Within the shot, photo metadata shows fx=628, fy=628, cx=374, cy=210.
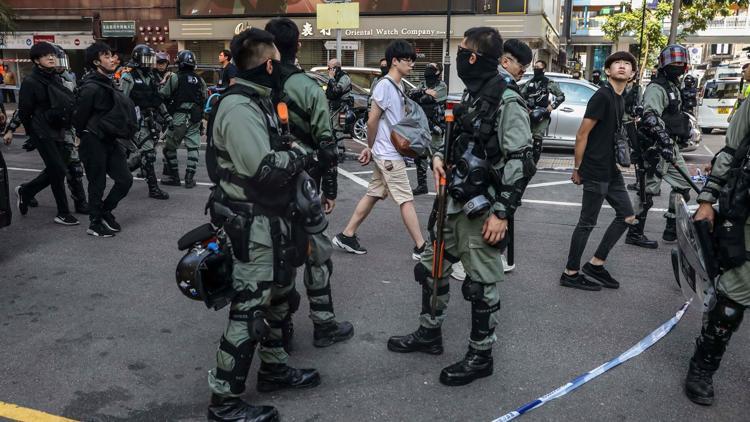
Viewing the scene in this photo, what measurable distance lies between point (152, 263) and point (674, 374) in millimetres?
4118

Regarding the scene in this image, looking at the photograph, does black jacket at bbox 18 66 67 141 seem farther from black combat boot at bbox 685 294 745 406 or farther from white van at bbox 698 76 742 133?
white van at bbox 698 76 742 133

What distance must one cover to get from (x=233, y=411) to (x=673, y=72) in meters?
5.05

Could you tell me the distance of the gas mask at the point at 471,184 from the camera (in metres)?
3.25

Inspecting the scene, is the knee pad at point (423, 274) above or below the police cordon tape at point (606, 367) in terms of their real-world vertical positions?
above

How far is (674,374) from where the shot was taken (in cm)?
357

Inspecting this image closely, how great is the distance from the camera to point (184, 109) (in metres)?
8.52

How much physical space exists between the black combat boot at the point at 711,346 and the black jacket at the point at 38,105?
19.8 feet

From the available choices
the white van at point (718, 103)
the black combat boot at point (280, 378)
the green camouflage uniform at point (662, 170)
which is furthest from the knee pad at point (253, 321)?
the white van at point (718, 103)

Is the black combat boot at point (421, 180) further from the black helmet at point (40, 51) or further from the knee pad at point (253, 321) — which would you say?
the knee pad at point (253, 321)

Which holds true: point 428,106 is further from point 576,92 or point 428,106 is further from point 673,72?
point 576,92

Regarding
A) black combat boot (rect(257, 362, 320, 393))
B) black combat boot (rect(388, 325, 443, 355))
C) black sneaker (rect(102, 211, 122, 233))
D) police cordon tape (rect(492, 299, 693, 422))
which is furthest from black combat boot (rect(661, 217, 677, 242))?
black sneaker (rect(102, 211, 122, 233))

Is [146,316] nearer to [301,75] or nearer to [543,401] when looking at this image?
[301,75]

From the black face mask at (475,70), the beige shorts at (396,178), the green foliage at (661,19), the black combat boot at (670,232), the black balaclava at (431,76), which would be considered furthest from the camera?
the green foliage at (661,19)

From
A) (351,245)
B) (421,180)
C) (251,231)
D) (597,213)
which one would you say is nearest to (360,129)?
(421,180)
